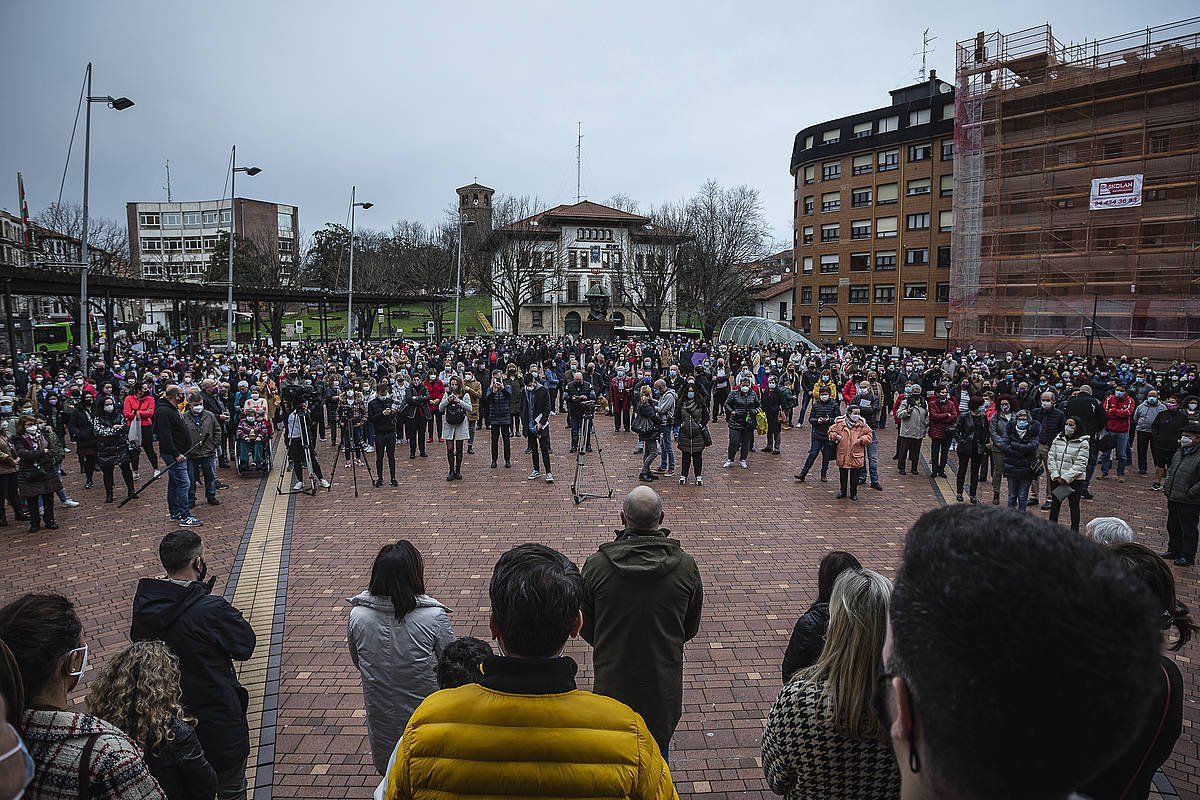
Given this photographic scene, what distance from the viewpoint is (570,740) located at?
190cm

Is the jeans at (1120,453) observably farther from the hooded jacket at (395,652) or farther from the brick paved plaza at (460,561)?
the hooded jacket at (395,652)

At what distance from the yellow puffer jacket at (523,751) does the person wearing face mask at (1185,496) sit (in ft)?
29.9

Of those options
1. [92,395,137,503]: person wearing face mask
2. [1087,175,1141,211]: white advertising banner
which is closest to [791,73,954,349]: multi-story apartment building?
[1087,175,1141,211]: white advertising banner

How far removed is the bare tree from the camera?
52906 mm

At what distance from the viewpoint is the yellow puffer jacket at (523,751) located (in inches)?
73.7

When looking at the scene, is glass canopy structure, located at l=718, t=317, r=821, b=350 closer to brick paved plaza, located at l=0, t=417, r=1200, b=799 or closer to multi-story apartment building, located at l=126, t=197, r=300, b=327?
brick paved plaza, located at l=0, t=417, r=1200, b=799

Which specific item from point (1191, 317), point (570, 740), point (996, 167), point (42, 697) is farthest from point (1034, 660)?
point (996, 167)

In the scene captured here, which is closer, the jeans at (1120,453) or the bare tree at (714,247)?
the jeans at (1120,453)

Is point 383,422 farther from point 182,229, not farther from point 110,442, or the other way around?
point 182,229

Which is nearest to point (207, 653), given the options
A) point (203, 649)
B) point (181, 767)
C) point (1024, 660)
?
point (203, 649)

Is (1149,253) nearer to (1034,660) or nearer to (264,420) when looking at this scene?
(264,420)

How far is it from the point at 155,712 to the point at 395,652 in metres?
1.13

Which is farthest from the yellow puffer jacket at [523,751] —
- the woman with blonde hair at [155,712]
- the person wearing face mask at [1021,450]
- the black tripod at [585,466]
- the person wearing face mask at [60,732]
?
the person wearing face mask at [1021,450]

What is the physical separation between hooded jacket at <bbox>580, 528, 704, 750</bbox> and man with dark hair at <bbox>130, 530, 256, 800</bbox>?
195 centimetres
